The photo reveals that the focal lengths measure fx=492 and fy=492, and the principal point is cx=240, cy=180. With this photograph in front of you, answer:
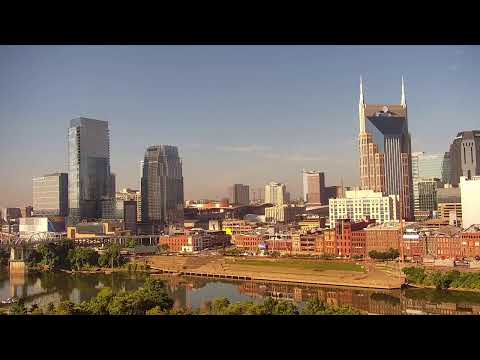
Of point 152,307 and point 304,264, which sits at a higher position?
point 152,307

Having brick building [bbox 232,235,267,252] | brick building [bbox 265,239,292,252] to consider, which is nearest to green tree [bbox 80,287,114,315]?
brick building [bbox 265,239,292,252]

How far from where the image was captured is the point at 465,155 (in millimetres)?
12859

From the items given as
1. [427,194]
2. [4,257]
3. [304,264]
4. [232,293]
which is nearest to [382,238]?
[304,264]

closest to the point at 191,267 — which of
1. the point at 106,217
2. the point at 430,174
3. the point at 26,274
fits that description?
the point at 26,274

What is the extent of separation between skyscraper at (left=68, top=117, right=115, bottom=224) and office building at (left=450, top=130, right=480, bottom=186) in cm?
969

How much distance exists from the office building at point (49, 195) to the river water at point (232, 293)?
18.4ft

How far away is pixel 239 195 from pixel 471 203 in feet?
29.3

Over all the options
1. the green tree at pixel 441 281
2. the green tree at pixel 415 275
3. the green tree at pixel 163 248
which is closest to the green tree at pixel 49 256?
the green tree at pixel 163 248

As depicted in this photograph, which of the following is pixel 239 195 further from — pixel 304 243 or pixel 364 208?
pixel 304 243
